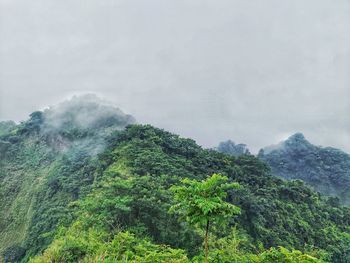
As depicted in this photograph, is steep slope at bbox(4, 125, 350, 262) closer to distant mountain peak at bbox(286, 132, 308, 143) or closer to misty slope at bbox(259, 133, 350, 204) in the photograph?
misty slope at bbox(259, 133, 350, 204)

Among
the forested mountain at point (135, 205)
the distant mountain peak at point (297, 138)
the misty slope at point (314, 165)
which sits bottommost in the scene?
the forested mountain at point (135, 205)

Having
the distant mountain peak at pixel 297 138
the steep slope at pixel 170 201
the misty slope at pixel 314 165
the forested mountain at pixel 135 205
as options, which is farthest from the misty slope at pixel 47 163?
the distant mountain peak at pixel 297 138

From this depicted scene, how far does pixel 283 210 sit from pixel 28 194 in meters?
32.6

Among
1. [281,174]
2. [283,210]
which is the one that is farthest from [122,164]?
[281,174]

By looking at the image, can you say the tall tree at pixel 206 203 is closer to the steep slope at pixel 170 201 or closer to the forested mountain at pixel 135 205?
the forested mountain at pixel 135 205

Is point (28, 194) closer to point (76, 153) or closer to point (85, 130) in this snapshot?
point (76, 153)

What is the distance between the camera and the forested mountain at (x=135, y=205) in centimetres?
1960

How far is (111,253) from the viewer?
1761 cm

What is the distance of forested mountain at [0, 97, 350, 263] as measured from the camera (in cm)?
1960

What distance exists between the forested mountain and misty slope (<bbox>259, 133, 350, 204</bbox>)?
27.8 m

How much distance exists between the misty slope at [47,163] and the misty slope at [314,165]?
128 feet

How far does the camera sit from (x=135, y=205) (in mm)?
24781

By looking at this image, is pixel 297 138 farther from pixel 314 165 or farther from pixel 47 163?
pixel 47 163

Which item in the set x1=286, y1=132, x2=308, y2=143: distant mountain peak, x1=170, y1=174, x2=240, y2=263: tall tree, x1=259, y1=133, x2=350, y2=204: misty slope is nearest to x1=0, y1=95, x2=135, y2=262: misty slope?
x1=170, y1=174, x2=240, y2=263: tall tree
